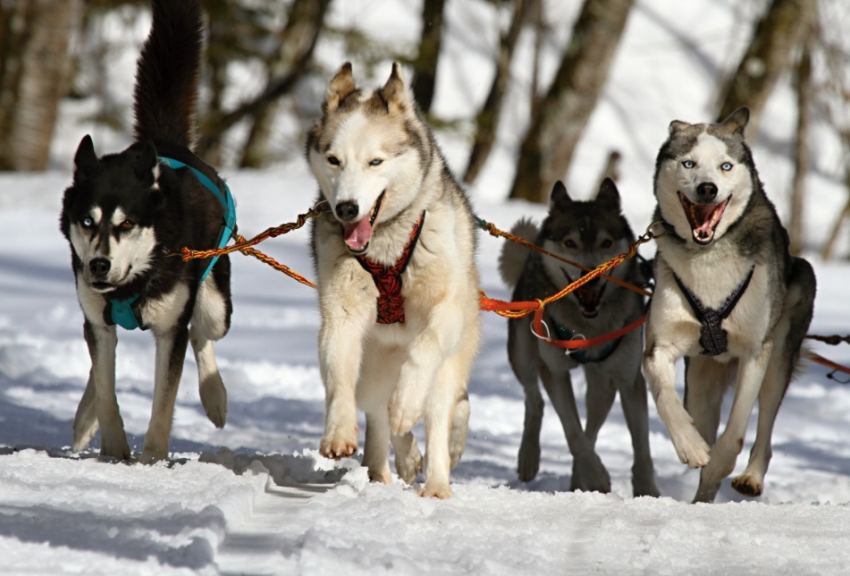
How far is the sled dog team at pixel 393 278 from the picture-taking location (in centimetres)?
401

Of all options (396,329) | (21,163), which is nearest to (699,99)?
(21,163)

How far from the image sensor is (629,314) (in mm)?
5836

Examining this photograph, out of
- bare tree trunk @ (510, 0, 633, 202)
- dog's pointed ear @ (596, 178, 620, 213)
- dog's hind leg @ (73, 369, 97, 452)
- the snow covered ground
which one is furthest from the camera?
bare tree trunk @ (510, 0, 633, 202)

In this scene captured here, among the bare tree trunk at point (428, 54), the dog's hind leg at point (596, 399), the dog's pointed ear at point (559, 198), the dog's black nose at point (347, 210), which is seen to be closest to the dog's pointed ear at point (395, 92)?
Answer: the dog's black nose at point (347, 210)

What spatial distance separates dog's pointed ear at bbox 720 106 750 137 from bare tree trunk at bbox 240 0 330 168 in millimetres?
12844

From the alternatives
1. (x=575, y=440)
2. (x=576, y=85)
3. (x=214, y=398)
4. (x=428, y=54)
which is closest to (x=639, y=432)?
(x=575, y=440)

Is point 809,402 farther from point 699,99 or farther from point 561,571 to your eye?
point 699,99

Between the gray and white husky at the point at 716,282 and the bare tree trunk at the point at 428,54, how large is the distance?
955 centimetres

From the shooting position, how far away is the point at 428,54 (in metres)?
14.1

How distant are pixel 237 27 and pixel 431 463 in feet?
52.3

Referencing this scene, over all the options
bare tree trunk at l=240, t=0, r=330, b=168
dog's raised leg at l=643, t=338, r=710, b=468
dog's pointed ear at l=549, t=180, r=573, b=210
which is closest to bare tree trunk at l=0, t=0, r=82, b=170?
bare tree trunk at l=240, t=0, r=330, b=168

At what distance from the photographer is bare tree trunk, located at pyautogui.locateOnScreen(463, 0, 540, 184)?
54.3ft

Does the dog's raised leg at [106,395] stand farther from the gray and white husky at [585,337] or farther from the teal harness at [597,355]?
the teal harness at [597,355]

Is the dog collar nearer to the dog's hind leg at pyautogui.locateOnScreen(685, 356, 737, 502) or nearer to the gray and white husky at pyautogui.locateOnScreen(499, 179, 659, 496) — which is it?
the dog's hind leg at pyautogui.locateOnScreen(685, 356, 737, 502)
